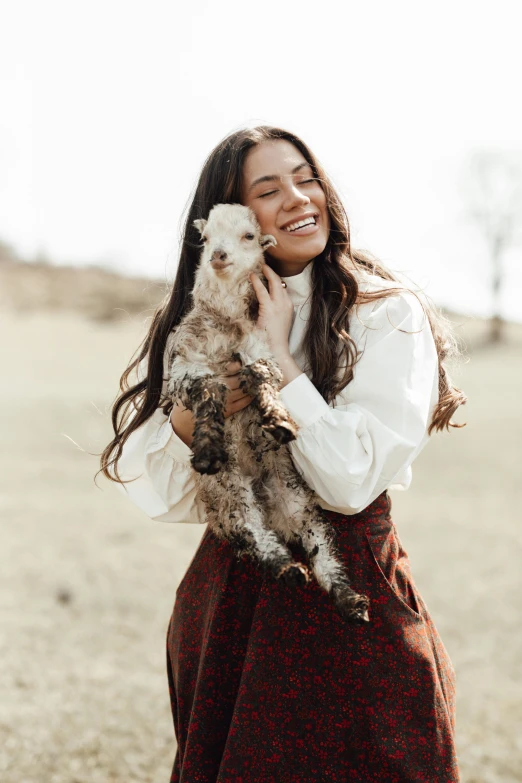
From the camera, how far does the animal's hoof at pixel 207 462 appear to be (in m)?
2.41

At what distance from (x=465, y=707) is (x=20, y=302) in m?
28.6

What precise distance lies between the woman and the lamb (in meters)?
0.07

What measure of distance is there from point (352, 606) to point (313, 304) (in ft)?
3.75

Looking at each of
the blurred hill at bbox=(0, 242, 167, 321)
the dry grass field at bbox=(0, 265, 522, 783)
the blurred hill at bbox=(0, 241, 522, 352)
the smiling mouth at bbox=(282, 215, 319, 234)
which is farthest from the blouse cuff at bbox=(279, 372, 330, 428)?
the blurred hill at bbox=(0, 242, 167, 321)

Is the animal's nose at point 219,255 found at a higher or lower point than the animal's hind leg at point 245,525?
higher

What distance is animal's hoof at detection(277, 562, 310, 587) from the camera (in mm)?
2429

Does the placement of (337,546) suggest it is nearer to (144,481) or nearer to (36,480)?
(144,481)

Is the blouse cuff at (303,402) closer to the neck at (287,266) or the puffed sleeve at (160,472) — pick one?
the puffed sleeve at (160,472)

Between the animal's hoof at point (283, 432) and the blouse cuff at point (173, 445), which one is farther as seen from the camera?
the blouse cuff at point (173, 445)

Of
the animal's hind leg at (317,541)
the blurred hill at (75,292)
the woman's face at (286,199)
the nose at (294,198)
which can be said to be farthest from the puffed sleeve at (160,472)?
the blurred hill at (75,292)

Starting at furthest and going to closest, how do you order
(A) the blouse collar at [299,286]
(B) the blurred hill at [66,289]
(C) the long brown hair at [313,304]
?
(B) the blurred hill at [66,289] → (A) the blouse collar at [299,286] → (C) the long brown hair at [313,304]

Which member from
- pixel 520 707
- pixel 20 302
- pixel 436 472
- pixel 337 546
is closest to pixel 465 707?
pixel 520 707

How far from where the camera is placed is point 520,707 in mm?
6574

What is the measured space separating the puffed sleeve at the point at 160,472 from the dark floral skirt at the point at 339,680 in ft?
1.38
